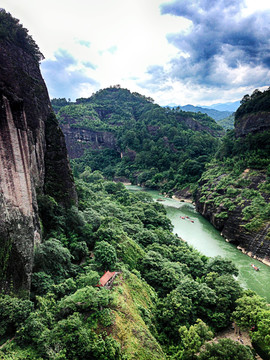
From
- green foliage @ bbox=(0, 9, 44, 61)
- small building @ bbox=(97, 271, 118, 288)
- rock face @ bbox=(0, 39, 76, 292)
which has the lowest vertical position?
small building @ bbox=(97, 271, 118, 288)

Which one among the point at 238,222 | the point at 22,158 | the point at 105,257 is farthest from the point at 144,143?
the point at 22,158

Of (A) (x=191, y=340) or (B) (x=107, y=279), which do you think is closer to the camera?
(A) (x=191, y=340)

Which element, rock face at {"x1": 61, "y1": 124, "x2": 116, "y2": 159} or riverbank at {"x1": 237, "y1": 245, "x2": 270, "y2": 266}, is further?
rock face at {"x1": 61, "y1": 124, "x2": 116, "y2": 159}

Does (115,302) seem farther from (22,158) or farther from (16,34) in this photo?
(16,34)

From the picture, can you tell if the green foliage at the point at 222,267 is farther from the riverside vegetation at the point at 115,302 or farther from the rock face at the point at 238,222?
the rock face at the point at 238,222

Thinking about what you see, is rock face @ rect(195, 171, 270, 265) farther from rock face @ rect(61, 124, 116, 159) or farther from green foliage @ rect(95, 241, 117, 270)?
rock face @ rect(61, 124, 116, 159)

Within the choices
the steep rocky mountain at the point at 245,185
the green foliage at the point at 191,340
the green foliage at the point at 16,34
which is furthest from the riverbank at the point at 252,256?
the green foliage at the point at 16,34

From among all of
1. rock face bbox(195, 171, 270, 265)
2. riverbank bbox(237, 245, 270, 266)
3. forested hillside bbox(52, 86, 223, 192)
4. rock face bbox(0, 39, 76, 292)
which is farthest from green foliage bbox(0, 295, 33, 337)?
forested hillside bbox(52, 86, 223, 192)
